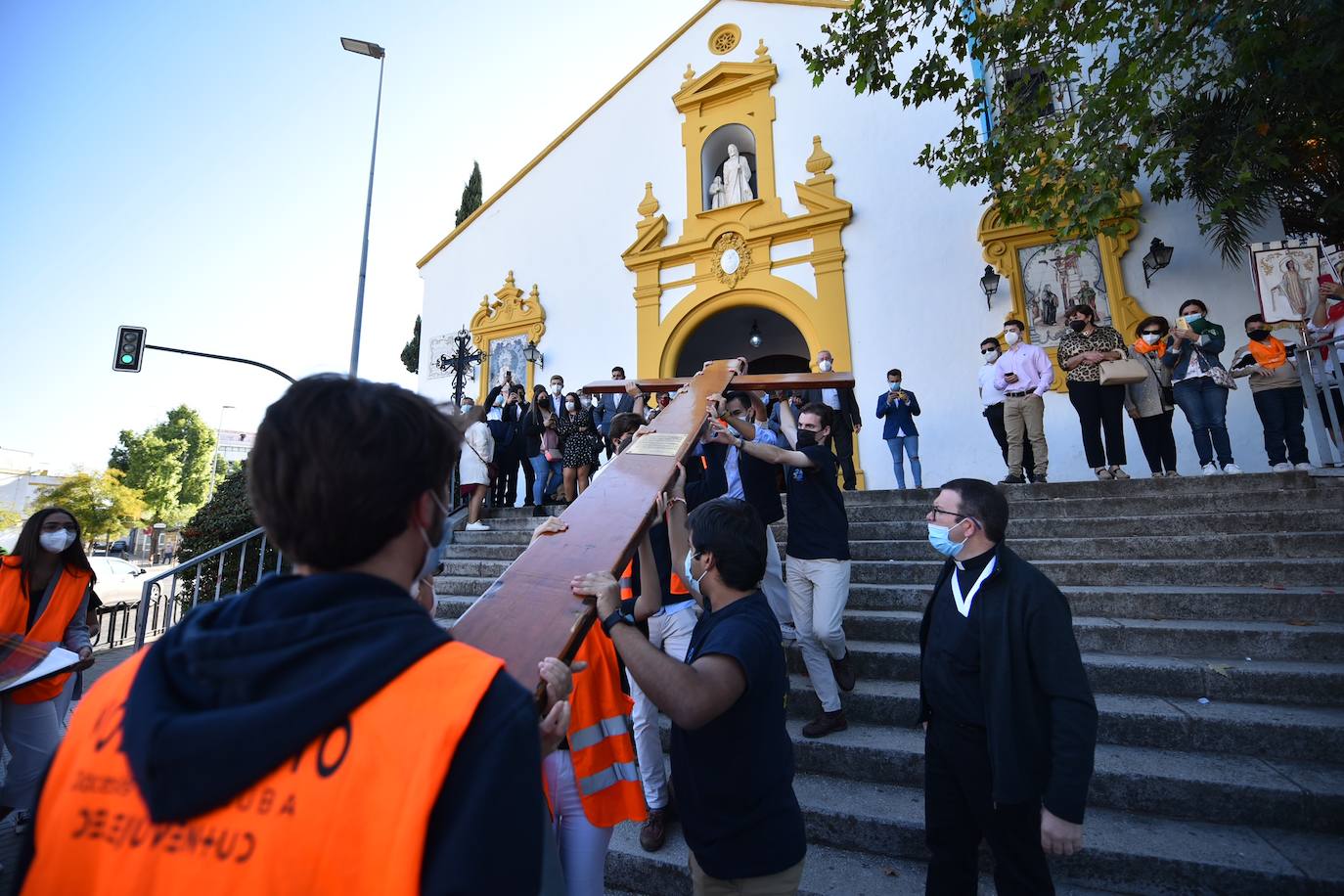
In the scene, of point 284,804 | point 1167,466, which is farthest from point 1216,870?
point 1167,466

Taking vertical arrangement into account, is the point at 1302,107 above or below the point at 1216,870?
above

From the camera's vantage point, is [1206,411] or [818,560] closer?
[818,560]

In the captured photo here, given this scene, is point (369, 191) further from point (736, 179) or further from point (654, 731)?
point (654, 731)

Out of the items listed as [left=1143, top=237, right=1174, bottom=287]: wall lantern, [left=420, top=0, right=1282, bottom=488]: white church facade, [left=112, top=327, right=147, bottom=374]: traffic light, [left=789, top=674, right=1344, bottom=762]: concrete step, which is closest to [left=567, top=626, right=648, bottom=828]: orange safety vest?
[left=789, top=674, right=1344, bottom=762]: concrete step

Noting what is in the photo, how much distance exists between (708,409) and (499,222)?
1288 cm

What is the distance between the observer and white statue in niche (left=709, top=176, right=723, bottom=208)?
12555mm

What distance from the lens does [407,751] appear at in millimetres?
762

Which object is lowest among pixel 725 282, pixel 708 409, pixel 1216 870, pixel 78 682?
pixel 1216 870

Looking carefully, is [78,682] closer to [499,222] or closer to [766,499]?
[766,499]

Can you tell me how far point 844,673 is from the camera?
398 cm

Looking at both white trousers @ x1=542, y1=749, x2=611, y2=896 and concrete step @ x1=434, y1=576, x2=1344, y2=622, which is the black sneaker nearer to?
concrete step @ x1=434, y1=576, x2=1344, y2=622

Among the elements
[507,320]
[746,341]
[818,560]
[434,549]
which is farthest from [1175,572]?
[507,320]

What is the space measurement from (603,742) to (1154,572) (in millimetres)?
4678

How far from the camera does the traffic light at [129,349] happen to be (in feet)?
37.9
